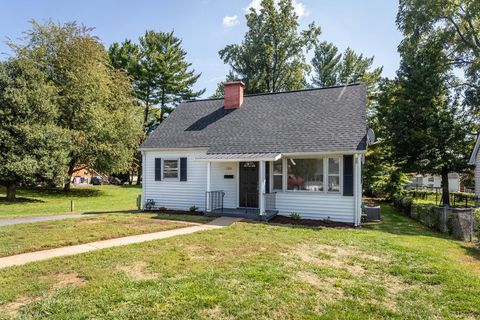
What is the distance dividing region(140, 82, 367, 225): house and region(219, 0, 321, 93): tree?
17159 mm

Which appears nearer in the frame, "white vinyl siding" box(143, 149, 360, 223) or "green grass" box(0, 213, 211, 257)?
"green grass" box(0, 213, 211, 257)

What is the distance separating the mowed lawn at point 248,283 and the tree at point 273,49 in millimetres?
27037

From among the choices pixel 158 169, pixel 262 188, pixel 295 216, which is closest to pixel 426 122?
pixel 295 216

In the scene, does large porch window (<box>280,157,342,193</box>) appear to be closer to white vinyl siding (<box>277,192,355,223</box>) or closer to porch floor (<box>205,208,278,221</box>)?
white vinyl siding (<box>277,192,355,223</box>)

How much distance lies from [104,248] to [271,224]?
17.6 feet

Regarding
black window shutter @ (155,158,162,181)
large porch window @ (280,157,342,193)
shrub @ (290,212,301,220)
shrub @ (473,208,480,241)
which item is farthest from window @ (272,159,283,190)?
shrub @ (473,208,480,241)

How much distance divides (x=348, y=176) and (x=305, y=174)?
5.13 feet

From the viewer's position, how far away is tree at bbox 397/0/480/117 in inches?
798

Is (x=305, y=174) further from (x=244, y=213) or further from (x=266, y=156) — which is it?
(x=244, y=213)

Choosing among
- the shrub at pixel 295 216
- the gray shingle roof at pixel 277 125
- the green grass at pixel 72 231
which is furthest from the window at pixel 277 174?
the green grass at pixel 72 231

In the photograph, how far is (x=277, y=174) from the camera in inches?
474

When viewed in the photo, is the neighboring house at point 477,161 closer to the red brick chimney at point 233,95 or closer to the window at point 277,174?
the window at point 277,174

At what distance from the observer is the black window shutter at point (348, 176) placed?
421 inches

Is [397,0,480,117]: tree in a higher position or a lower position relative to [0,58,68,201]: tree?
higher
